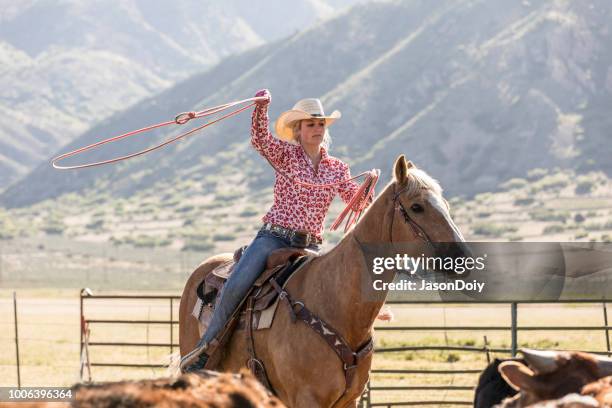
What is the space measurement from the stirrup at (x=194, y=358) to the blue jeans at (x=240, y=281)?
0.14ft

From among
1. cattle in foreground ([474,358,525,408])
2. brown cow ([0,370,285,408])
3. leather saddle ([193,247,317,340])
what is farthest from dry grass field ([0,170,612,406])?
brown cow ([0,370,285,408])

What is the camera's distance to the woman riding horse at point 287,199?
785 cm

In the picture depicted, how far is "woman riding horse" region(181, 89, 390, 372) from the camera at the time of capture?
7848mm

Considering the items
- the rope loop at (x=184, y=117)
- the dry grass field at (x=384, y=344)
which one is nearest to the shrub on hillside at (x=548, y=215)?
the dry grass field at (x=384, y=344)

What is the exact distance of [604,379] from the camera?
13.8 ft

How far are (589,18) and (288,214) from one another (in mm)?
163294

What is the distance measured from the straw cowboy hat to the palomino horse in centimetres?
103

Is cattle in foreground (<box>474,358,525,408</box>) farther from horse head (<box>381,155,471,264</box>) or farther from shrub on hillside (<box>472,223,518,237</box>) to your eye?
shrub on hillside (<box>472,223,518,237</box>)

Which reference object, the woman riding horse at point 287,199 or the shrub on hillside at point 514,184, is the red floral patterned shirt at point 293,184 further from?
the shrub on hillside at point 514,184

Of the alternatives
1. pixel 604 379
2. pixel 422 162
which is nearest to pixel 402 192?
pixel 604 379

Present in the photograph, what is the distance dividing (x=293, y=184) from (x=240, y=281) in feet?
2.60

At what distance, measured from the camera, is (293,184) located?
8016 mm

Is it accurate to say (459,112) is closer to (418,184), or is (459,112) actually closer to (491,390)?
(418,184)

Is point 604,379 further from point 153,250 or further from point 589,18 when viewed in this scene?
point 589,18
